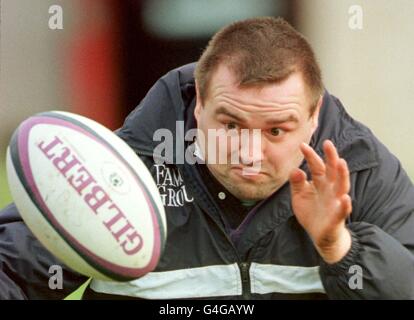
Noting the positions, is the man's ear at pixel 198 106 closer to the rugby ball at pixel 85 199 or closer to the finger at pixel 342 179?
the rugby ball at pixel 85 199

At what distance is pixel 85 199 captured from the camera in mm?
1782

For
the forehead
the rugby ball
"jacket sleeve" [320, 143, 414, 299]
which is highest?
the forehead

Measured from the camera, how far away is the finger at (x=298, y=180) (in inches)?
69.8

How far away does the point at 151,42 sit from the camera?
260 cm

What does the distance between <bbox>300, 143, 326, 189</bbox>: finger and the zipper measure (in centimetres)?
33

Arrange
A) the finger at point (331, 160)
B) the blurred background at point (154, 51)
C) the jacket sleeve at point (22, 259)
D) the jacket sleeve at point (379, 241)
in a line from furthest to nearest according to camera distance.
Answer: the blurred background at point (154, 51) < the jacket sleeve at point (22, 259) < the jacket sleeve at point (379, 241) < the finger at point (331, 160)

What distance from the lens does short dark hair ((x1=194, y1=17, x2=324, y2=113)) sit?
1.93 metres

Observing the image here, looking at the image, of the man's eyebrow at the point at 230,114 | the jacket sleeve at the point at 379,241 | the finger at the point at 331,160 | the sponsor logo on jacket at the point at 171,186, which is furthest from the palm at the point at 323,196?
the sponsor logo on jacket at the point at 171,186

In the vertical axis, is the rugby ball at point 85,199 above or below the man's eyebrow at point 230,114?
below

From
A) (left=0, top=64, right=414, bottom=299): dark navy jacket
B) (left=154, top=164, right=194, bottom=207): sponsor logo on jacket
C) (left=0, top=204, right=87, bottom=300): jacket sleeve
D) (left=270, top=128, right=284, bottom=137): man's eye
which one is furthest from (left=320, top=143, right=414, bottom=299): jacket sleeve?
(left=0, top=204, right=87, bottom=300): jacket sleeve

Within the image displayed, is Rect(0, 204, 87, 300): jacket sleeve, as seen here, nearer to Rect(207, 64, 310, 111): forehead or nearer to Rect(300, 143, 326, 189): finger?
Rect(207, 64, 310, 111): forehead

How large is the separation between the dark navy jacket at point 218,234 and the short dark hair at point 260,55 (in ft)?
0.32
